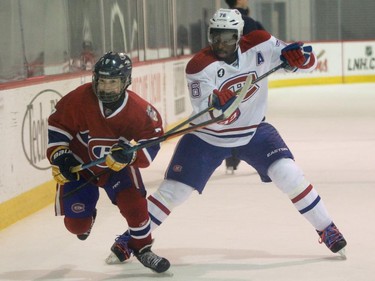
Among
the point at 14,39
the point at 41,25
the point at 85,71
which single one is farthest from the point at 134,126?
the point at 85,71

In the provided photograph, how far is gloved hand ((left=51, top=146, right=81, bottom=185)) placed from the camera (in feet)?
11.2

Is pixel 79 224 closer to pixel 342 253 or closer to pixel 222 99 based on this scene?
pixel 222 99

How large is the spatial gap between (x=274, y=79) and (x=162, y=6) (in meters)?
6.56

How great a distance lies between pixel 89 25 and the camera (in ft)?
22.0

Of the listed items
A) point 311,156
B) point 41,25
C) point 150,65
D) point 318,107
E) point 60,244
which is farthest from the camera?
point 318,107

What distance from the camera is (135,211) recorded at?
3490 millimetres

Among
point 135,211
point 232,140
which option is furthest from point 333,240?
point 135,211

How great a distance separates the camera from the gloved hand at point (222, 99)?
3.57m

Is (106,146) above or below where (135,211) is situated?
above

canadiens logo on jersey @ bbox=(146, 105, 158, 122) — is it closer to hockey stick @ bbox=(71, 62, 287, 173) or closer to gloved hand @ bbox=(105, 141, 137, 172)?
hockey stick @ bbox=(71, 62, 287, 173)

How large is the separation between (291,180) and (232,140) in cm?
29

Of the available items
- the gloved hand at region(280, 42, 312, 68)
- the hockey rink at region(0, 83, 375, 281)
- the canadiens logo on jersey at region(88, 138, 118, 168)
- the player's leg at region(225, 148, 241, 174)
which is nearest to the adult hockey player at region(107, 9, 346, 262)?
the gloved hand at region(280, 42, 312, 68)

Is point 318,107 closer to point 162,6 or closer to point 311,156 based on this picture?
point 162,6

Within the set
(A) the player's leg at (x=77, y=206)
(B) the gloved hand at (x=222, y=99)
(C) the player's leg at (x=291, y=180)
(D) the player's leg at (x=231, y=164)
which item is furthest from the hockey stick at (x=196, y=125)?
(D) the player's leg at (x=231, y=164)
